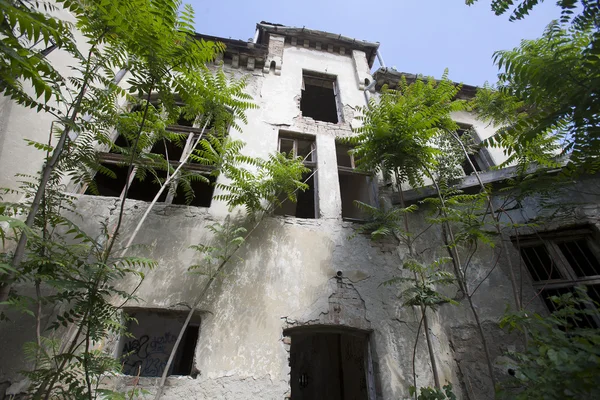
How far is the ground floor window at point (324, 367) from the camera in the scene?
238 inches

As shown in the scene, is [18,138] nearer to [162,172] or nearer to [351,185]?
[162,172]

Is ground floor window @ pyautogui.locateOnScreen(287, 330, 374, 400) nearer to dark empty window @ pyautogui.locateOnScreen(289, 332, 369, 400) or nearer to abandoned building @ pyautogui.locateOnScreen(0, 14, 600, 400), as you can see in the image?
dark empty window @ pyautogui.locateOnScreen(289, 332, 369, 400)

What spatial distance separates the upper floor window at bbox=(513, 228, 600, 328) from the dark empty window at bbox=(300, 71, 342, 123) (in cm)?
522

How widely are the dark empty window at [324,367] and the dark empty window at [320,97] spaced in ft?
19.7

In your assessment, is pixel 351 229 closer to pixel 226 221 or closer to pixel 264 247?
pixel 264 247

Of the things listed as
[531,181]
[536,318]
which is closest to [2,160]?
[536,318]

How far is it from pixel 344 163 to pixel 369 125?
2.93m

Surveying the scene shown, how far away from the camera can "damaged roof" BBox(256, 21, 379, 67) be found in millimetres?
8555

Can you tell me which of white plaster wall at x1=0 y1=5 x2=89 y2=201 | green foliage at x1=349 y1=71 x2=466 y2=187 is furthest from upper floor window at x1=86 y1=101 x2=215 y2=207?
green foliage at x1=349 y1=71 x2=466 y2=187

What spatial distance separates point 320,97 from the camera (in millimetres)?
9070

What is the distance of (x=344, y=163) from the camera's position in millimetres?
7320

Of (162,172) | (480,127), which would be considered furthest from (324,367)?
(480,127)

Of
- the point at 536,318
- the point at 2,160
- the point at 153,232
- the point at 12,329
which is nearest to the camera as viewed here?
the point at 536,318

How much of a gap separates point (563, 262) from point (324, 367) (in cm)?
565
